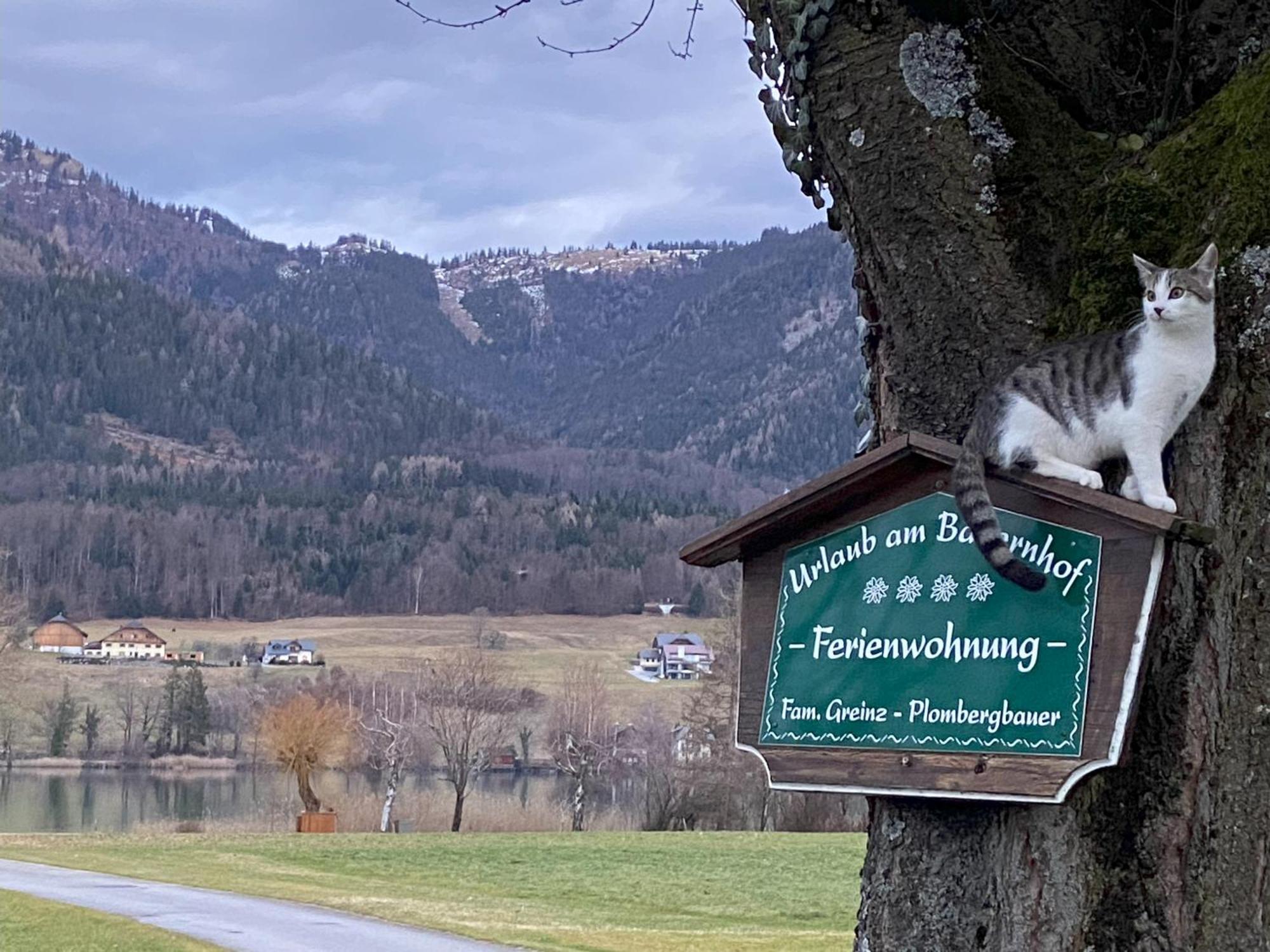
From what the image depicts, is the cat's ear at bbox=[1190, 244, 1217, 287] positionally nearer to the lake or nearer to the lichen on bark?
the lichen on bark

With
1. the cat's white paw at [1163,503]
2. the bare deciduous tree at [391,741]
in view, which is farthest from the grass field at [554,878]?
the cat's white paw at [1163,503]

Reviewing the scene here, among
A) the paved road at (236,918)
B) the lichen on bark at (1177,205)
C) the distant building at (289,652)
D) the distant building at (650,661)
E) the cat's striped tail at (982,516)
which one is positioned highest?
the lichen on bark at (1177,205)

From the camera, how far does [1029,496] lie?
2.98 m

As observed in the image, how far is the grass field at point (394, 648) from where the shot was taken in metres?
97.1

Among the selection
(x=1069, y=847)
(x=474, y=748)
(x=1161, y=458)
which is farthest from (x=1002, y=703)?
(x=474, y=748)

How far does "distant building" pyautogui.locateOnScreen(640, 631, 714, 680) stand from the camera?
114 m

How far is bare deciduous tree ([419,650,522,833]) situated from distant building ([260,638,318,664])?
213 feet

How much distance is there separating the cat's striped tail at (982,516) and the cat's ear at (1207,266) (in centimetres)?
52

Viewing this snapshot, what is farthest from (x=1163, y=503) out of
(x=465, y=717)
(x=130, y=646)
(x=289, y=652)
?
(x=130, y=646)

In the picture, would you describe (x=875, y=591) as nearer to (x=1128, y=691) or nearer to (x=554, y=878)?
(x=1128, y=691)

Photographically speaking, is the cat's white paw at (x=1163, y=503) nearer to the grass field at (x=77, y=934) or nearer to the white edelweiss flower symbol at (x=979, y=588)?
the white edelweiss flower symbol at (x=979, y=588)

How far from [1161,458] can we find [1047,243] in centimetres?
62

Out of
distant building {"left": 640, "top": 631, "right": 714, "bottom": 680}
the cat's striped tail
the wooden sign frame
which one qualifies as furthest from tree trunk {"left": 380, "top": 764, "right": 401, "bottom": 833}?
distant building {"left": 640, "top": 631, "right": 714, "bottom": 680}

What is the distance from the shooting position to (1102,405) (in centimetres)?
300
